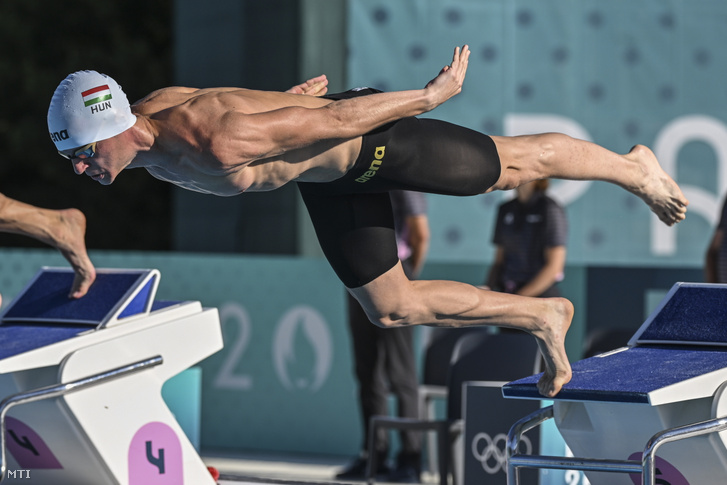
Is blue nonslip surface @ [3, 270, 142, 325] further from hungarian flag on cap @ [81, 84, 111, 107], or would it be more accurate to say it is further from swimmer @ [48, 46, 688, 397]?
hungarian flag on cap @ [81, 84, 111, 107]

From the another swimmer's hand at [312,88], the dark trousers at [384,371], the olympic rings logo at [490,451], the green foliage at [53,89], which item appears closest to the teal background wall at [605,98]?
the dark trousers at [384,371]

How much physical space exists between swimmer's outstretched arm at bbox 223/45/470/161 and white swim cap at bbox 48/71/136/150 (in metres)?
0.38

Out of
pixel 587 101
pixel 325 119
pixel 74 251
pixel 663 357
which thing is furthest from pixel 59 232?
pixel 587 101

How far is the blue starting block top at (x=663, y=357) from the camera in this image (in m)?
3.48

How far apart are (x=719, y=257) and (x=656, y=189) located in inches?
68.2

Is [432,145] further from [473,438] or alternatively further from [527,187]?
[527,187]

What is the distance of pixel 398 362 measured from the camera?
6621mm

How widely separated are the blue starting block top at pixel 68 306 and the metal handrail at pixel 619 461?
1967 mm

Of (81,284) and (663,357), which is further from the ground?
(81,284)

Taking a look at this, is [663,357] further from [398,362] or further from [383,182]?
[398,362]

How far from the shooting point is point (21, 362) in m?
4.28

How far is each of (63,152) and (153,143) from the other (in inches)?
12.4

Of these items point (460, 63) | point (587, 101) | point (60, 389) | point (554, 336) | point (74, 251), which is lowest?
point (60, 389)

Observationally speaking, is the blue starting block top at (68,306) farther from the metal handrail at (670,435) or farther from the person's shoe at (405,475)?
the metal handrail at (670,435)
